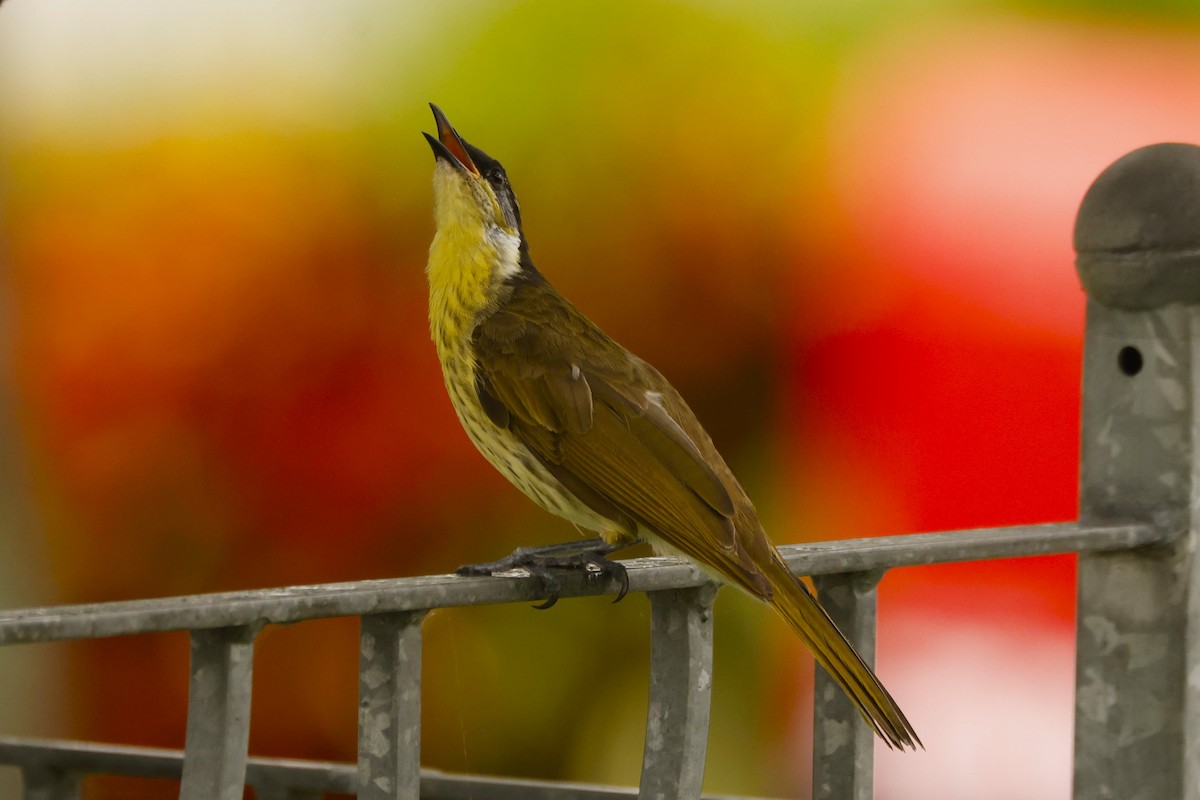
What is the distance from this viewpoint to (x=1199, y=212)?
1.54m

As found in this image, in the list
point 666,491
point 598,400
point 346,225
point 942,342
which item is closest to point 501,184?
point 598,400

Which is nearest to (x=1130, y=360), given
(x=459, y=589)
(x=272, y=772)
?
(x=459, y=589)

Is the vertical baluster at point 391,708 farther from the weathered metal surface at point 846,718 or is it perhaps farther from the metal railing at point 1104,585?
the weathered metal surface at point 846,718

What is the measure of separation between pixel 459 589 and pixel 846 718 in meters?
0.44

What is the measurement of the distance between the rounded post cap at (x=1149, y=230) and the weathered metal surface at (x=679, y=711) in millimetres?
558

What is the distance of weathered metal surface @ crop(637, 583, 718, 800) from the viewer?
129 cm

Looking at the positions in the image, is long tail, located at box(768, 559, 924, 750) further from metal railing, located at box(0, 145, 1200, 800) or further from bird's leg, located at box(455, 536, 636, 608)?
bird's leg, located at box(455, 536, 636, 608)

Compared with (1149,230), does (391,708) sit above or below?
below

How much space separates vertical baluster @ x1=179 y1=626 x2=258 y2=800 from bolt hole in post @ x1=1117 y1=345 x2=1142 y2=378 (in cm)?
93

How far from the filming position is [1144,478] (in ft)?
5.18

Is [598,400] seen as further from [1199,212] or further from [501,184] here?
[1199,212]

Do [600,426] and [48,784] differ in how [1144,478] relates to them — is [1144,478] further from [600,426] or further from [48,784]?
[48,784]

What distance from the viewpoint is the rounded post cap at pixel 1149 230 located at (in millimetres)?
1534

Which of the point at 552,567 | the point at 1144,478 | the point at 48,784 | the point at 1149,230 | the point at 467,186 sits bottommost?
the point at 48,784
